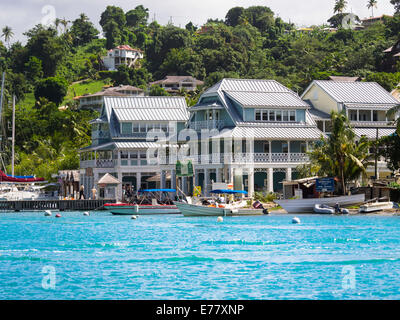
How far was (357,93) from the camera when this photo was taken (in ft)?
258

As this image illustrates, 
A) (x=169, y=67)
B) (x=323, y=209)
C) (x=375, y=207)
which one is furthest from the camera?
(x=169, y=67)

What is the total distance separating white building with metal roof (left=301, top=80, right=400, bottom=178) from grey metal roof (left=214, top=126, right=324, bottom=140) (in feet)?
18.9

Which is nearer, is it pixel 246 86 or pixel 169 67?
pixel 246 86

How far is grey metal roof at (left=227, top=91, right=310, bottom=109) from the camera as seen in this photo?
70.9m

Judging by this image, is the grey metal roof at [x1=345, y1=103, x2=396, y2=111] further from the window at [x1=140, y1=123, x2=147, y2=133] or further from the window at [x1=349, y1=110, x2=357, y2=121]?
the window at [x1=140, y1=123, x2=147, y2=133]

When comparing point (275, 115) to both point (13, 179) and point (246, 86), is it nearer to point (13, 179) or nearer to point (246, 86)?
point (246, 86)

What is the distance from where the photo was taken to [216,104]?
71875 mm

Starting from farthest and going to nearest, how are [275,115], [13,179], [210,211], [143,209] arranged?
1. [13,179]
2. [275,115]
3. [143,209]
4. [210,211]

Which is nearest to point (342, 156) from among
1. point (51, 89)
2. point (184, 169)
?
point (184, 169)

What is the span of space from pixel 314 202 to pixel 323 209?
92 cm

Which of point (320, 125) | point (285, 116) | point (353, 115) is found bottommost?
point (320, 125)

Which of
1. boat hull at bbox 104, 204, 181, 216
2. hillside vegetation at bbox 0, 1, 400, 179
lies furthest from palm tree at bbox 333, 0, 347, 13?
boat hull at bbox 104, 204, 181, 216
